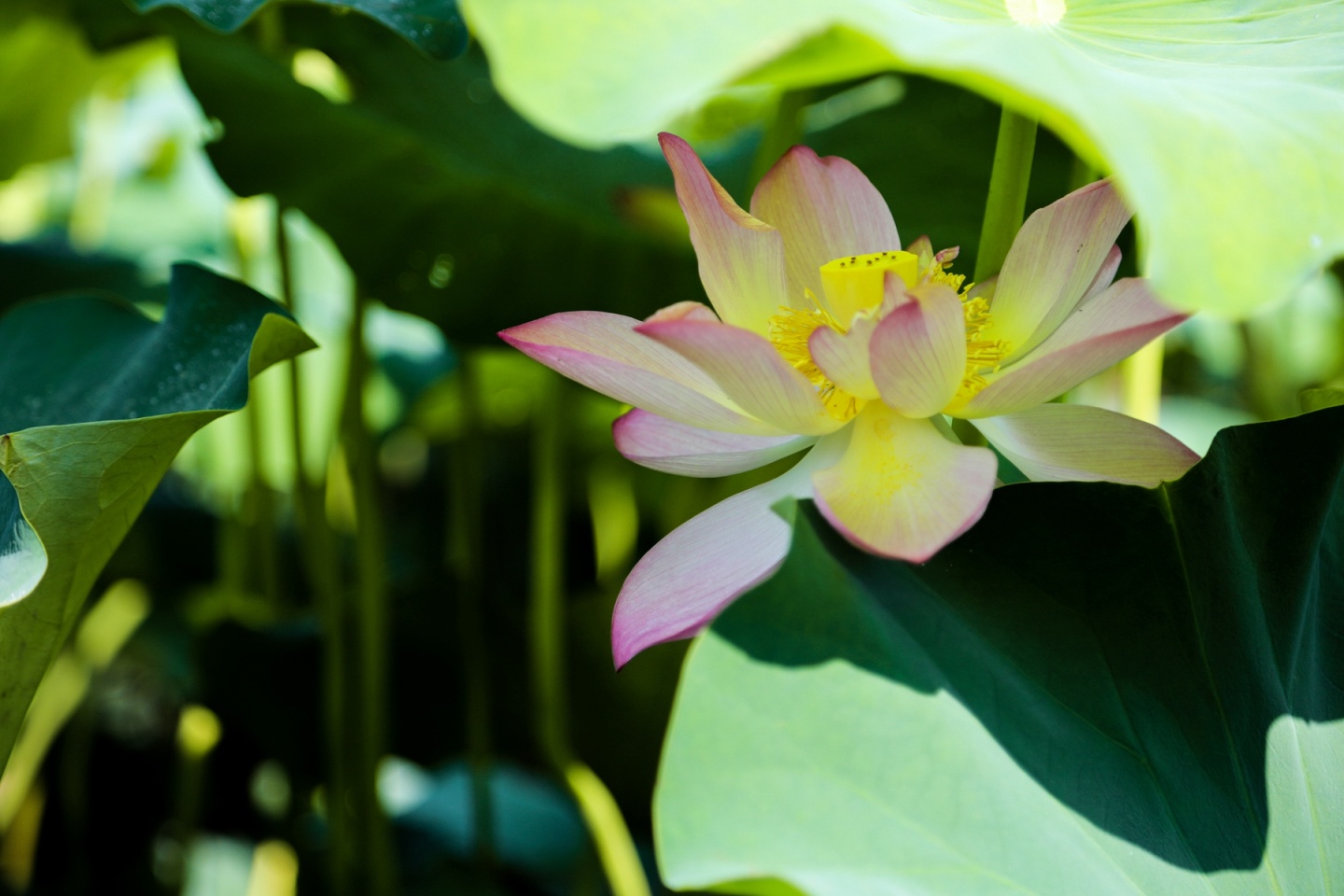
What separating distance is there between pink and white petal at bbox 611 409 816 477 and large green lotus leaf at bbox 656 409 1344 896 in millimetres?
60

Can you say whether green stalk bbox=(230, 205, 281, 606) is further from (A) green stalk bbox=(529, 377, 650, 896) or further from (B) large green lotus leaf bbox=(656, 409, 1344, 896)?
(B) large green lotus leaf bbox=(656, 409, 1344, 896)

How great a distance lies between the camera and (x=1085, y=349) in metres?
0.38

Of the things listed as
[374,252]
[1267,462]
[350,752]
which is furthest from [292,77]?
[1267,462]

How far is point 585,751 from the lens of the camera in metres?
1.27

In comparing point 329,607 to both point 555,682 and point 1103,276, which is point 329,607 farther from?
point 1103,276

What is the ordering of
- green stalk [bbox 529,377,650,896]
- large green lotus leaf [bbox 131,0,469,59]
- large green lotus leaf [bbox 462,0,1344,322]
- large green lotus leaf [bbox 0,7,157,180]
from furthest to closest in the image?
1. large green lotus leaf [bbox 0,7,157,180]
2. green stalk [bbox 529,377,650,896]
3. large green lotus leaf [bbox 131,0,469,59]
4. large green lotus leaf [bbox 462,0,1344,322]

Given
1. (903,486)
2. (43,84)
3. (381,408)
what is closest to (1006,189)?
(903,486)

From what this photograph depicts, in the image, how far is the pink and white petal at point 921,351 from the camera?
0.37 meters

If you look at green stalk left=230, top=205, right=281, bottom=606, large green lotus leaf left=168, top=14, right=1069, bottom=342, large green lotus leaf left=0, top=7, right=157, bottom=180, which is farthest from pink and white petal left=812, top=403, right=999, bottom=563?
large green lotus leaf left=0, top=7, right=157, bottom=180

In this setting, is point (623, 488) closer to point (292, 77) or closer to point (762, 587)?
point (292, 77)

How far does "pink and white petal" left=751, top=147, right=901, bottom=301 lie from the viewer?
1.60ft

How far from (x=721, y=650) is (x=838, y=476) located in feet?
0.29

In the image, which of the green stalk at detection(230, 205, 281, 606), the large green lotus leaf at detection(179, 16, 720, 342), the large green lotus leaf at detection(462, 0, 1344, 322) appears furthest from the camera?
the green stalk at detection(230, 205, 281, 606)

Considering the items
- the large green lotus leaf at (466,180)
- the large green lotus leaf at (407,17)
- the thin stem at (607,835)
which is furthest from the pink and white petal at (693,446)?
the thin stem at (607,835)
